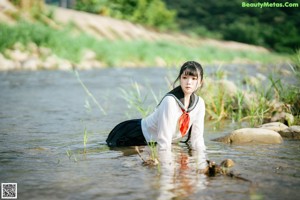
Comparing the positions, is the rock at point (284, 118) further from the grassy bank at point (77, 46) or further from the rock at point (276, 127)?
the grassy bank at point (77, 46)

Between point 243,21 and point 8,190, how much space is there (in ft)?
174

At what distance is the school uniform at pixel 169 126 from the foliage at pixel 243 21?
4130 centimetres

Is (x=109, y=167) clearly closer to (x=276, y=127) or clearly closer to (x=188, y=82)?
(x=188, y=82)

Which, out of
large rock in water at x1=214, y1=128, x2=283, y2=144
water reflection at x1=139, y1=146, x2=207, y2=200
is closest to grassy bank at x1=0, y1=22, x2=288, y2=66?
large rock in water at x1=214, y1=128, x2=283, y2=144

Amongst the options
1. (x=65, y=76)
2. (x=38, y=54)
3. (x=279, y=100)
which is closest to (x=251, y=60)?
(x=38, y=54)

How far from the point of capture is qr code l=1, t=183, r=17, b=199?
2.64 m

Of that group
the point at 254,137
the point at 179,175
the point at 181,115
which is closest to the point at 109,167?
the point at 179,175

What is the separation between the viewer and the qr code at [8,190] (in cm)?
264

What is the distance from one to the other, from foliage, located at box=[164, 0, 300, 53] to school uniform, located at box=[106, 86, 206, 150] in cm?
4130

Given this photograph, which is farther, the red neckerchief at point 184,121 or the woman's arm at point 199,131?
the woman's arm at point 199,131

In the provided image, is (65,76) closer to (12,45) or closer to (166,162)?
(12,45)

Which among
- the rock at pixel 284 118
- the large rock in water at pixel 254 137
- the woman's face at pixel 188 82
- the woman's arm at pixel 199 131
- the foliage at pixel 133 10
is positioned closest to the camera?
the woman's face at pixel 188 82

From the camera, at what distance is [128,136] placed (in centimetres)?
431

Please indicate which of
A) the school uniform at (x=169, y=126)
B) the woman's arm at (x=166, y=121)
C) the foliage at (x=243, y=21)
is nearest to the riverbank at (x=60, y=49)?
the school uniform at (x=169, y=126)
